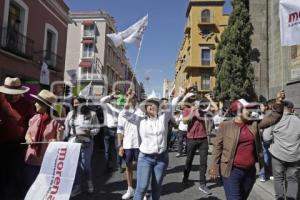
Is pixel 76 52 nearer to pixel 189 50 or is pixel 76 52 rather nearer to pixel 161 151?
pixel 189 50

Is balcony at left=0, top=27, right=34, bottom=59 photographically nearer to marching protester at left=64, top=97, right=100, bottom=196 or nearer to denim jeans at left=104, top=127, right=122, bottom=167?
denim jeans at left=104, top=127, right=122, bottom=167

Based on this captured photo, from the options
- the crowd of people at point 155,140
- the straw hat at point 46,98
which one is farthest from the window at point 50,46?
the straw hat at point 46,98

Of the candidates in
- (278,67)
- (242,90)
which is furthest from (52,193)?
(242,90)

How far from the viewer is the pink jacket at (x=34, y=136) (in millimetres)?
4719

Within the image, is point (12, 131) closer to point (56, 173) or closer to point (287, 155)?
point (56, 173)

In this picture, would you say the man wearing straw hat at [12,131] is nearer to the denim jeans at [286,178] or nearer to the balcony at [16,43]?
the denim jeans at [286,178]

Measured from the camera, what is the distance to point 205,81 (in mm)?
48938

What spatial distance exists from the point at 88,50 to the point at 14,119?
38716 mm

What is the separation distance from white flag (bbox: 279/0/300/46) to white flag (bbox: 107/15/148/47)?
3.14 meters

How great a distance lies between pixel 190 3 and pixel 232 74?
28236 mm

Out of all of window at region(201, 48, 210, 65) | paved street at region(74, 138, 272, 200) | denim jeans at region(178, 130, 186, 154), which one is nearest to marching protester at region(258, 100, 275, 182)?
paved street at region(74, 138, 272, 200)

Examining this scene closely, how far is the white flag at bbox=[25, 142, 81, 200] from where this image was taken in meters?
4.21

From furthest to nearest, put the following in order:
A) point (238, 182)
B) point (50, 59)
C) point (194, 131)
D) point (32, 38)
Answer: point (50, 59), point (32, 38), point (194, 131), point (238, 182)

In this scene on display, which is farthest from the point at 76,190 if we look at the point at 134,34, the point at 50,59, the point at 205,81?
the point at 205,81
